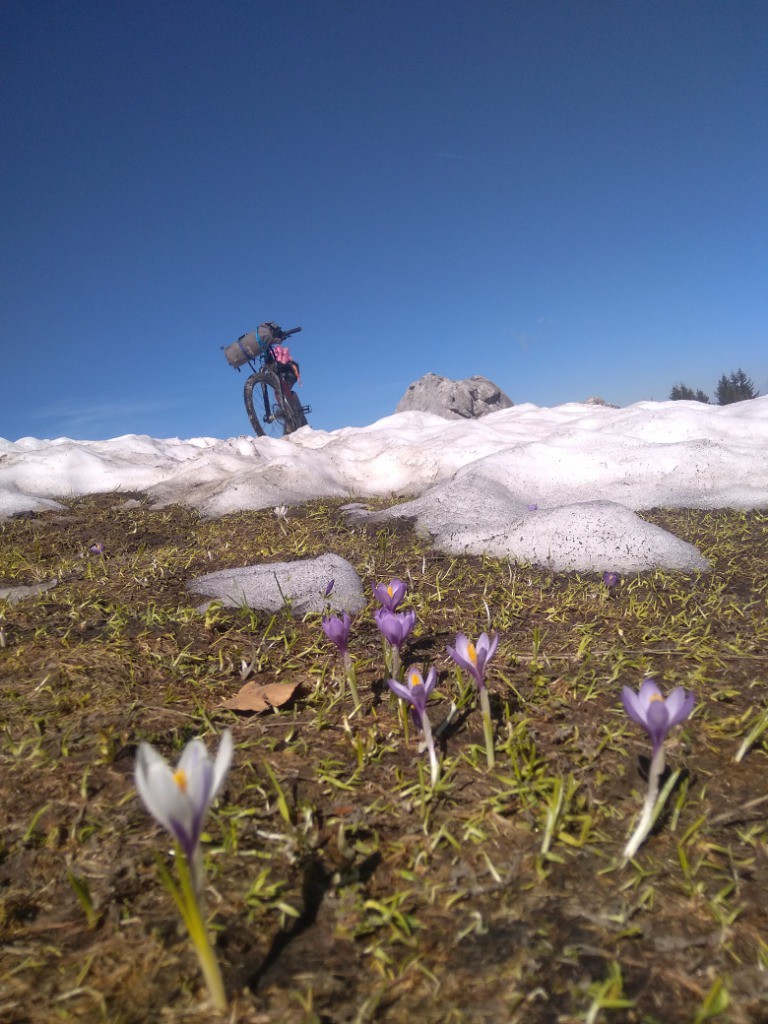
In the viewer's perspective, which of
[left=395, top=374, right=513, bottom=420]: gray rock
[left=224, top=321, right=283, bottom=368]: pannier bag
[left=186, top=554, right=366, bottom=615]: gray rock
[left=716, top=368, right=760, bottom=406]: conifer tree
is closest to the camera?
[left=186, top=554, right=366, bottom=615]: gray rock

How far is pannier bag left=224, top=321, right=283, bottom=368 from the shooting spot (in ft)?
45.2

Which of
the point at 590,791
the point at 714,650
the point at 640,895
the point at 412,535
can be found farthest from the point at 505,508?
the point at 640,895

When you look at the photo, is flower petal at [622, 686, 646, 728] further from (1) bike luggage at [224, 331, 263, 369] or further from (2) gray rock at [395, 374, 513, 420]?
(2) gray rock at [395, 374, 513, 420]

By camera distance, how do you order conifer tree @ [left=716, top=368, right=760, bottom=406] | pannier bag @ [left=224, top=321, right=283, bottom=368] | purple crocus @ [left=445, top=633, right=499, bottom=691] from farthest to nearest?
1. conifer tree @ [left=716, top=368, right=760, bottom=406]
2. pannier bag @ [left=224, top=321, right=283, bottom=368]
3. purple crocus @ [left=445, top=633, right=499, bottom=691]

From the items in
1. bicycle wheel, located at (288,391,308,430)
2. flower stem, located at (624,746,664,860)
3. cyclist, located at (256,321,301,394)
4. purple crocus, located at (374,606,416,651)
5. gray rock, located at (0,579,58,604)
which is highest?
cyclist, located at (256,321,301,394)

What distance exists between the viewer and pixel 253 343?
13977 mm

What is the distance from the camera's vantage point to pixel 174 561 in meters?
3.64

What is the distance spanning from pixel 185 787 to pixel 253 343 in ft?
46.5

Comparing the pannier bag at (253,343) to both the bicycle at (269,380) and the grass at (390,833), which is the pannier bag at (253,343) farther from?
the grass at (390,833)

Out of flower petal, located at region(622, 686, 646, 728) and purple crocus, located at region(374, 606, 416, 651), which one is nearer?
flower petal, located at region(622, 686, 646, 728)

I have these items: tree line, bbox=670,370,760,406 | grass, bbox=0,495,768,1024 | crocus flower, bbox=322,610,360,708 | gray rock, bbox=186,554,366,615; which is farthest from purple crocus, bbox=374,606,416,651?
tree line, bbox=670,370,760,406

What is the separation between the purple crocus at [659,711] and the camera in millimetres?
1201

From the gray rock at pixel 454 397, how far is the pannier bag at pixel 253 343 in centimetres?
478

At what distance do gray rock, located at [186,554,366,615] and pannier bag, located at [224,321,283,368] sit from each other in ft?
38.0
